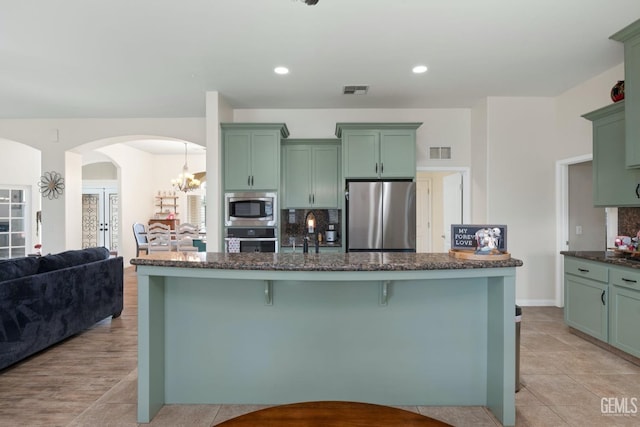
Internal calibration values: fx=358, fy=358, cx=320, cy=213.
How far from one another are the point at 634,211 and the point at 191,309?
4339 millimetres

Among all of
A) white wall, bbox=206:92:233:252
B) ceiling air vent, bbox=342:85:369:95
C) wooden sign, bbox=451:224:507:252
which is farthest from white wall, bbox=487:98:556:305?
white wall, bbox=206:92:233:252

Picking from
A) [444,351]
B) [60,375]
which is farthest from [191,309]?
[444,351]

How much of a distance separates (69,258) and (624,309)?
522cm

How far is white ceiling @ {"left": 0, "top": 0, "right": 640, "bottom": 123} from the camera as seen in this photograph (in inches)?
107

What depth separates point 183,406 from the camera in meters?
2.37

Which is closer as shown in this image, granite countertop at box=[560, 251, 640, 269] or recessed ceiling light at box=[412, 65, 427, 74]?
granite countertop at box=[560, 251, 640, 269]

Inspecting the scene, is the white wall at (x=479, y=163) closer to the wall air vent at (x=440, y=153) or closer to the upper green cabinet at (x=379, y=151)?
the wall air vent at (x=440, y=153)

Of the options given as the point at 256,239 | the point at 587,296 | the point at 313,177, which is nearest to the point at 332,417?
the point at 587,296

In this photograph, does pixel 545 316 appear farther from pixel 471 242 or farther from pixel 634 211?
pixel 471 242

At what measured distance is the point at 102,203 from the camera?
8852mm

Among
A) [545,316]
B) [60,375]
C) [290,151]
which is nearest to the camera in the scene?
[60,375]

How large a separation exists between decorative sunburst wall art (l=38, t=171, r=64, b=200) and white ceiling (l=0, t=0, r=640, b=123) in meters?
1.15

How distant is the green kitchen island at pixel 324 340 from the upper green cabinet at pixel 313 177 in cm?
255

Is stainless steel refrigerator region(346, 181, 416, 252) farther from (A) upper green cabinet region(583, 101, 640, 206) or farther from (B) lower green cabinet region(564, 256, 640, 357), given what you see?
(A) upper green cabinet region(583, 101, 640, 206)
